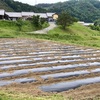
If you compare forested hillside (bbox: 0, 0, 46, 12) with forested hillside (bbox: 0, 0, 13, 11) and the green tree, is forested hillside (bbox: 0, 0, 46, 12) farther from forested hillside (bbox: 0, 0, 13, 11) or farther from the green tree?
the green tree

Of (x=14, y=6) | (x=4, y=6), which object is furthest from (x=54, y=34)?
(x=14, y=6)

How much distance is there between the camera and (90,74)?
34.5 feet

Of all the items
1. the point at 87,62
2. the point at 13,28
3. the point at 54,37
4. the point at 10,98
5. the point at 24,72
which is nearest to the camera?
the point at 10,98

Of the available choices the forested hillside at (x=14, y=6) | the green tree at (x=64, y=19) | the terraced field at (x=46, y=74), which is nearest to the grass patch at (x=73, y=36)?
the green tree at (x=64, y=19)

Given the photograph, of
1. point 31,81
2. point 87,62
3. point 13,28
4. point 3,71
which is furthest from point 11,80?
point 13,28

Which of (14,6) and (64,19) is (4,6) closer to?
(14,6)

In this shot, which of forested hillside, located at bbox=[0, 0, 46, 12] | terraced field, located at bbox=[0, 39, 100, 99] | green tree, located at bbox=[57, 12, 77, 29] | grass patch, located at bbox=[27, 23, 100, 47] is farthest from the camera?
forested hillside, located at bbox=[0, 0, 46, 12]

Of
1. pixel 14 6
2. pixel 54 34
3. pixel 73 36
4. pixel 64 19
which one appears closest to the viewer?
Result: pixel 54 34

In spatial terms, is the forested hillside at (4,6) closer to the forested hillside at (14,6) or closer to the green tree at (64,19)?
the forested hillside at (14,6)

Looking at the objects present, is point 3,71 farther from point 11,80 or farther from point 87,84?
point 87,84

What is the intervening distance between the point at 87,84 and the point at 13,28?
2963 cm

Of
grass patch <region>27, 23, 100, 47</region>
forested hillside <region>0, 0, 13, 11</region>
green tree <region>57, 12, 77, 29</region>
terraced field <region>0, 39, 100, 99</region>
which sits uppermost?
forested hillside <region>0, 0, 13, 11</region>

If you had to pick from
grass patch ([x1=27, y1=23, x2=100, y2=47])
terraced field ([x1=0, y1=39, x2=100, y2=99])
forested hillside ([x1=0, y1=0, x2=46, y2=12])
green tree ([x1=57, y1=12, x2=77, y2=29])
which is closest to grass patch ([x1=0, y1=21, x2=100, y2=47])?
grass patch ([x1=27, y1=23, x2=100, y2=47])

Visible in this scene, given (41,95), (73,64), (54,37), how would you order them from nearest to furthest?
(41,95)
(73,64)
(54,37)
